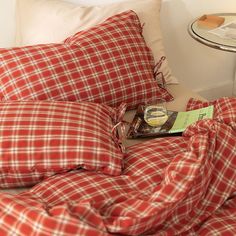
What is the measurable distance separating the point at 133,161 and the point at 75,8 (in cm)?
79

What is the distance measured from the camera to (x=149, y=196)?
0.88 m

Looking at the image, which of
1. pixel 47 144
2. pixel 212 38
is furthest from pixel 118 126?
pixel 212 38

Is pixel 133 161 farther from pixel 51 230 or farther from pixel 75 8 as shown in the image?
pixel 75 8

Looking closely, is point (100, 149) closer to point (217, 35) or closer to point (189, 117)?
point (189, 117)

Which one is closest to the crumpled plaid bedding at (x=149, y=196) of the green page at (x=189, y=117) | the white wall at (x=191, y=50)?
the green page at (x=189, y=117)

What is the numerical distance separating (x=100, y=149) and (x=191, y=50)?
121 centimetres

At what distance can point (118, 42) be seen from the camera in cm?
130

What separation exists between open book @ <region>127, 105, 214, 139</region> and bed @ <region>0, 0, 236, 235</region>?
37 mm

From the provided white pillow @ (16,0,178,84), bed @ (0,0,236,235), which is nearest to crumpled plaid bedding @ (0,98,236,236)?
bed @ (0,0,236,235)

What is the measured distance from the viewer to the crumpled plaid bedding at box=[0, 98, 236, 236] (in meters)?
0.77

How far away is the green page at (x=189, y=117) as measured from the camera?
1210 mm

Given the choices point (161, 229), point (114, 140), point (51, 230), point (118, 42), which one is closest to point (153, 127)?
point (114, 140)

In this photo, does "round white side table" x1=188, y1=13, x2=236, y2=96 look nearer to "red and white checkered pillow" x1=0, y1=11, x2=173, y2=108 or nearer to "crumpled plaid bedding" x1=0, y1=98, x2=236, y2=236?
"red and white checkered pillow" x1=0, y1=11, x2=173, y2=108

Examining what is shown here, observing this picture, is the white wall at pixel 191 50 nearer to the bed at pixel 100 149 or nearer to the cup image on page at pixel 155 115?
the bed at pixel 100 149
